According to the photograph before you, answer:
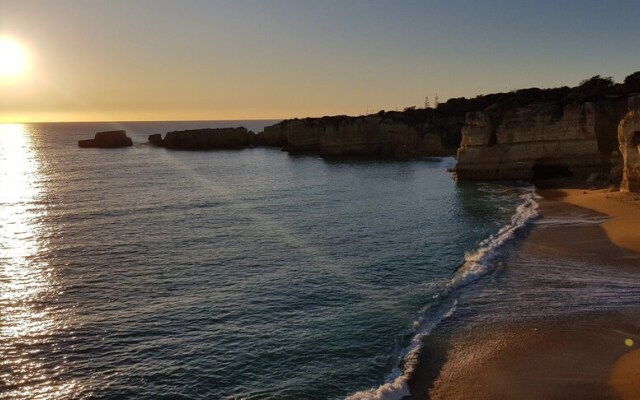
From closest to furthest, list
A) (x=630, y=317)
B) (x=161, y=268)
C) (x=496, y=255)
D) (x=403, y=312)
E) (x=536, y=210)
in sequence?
(x=630, y=317)
(x=403, y=312)
(x=161, y=268)
(x=496, y=255)
(x=536, y=210)

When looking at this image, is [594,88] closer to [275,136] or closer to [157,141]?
[275,136]

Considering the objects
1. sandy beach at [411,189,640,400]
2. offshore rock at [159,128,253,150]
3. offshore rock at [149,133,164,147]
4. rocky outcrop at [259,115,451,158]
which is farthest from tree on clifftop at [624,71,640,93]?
offshore rock at [149,133,164,147]

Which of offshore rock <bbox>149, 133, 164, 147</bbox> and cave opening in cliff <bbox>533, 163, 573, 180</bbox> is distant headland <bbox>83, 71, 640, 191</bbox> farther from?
offshore rock <bbox>149, 133, 164, 147</bbox>

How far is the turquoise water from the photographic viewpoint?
15.5 m

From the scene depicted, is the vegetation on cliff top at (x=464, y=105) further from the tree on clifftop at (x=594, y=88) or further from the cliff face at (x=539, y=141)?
the cliff face at (x=539, y=141)

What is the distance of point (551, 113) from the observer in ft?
172

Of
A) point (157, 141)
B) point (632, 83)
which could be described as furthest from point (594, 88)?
point (157, 141)

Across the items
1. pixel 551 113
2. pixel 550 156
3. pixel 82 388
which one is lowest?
pixel 82 388

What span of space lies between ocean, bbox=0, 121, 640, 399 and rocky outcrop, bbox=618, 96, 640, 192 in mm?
8363

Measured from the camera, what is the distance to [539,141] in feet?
176

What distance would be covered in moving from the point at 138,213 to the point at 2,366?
24976 millimetres

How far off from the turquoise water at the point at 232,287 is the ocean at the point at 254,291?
0.08 meters

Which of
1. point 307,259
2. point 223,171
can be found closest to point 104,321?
point 307,259

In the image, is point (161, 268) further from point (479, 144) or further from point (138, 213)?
point (479, 144)
